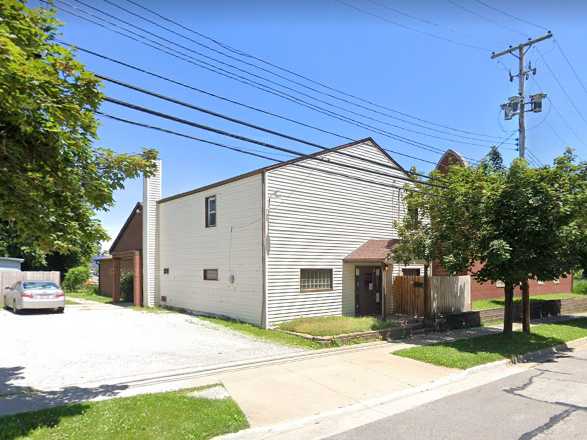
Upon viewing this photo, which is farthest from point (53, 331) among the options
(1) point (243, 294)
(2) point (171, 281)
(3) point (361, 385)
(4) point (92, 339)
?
(3) point (361, 385)

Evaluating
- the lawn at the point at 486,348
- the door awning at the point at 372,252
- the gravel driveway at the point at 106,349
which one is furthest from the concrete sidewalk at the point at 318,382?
the door awning at the point at 372,252

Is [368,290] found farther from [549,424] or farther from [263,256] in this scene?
[549,424]

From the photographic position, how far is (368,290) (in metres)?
18.0

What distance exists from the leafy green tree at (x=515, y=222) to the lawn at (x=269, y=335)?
4.66 meters

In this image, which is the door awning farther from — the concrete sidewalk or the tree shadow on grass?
the tree shadow on grass

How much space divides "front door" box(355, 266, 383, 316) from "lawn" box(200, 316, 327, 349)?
464 cm

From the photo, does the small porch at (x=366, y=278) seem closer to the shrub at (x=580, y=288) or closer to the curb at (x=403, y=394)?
the curb at (x=403, y=394)

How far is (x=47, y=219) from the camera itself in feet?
20.9

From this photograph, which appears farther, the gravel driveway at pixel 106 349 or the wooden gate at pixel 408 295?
the wooden gate at pixel 408 295

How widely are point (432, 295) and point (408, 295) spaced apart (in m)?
1.03

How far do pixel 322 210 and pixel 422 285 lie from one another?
15.5 feet

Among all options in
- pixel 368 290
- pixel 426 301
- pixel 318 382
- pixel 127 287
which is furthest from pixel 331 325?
pixel 127 287

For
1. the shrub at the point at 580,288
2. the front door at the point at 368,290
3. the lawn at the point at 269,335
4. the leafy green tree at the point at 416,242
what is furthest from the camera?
the shrub at the point at 580,288

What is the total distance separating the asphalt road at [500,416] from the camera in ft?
19.6
